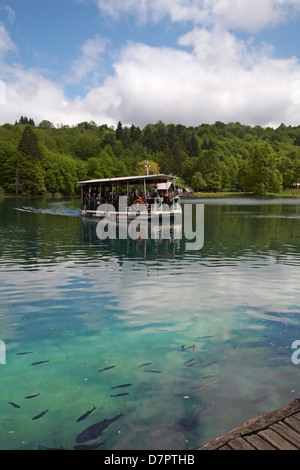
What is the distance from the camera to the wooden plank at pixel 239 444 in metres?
3.37

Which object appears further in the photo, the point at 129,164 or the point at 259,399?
the point at 129,164

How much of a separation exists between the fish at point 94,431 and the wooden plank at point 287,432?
223 centimetres

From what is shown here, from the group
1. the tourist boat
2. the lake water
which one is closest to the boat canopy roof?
the tourist boat

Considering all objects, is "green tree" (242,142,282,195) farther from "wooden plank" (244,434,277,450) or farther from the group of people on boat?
"wooden plank" (244,434,277,450)

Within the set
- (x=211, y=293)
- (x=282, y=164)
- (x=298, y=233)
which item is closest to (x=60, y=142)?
(x=282, y=164)

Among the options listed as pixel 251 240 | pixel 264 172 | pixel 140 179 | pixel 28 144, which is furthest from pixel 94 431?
pixel 264 172

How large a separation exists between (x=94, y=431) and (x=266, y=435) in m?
2.30

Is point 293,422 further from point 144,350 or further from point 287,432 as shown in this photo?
point 144,350

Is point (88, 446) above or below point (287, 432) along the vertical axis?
below

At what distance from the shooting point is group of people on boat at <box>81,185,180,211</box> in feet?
111

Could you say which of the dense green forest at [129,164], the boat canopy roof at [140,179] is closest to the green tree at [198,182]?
the dense green forest at [129,164]

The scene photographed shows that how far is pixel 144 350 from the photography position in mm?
6879
